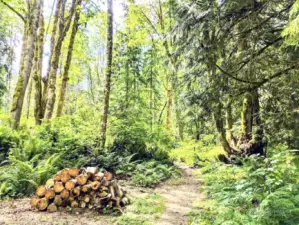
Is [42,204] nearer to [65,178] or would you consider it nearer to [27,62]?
[65,178]

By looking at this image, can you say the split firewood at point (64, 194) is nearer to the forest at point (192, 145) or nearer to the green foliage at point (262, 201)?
the forest at point (192, 145)

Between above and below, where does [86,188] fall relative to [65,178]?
below

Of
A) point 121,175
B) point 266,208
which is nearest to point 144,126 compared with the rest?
point 121,175

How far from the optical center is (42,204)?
4.70 metres

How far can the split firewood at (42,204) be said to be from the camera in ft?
15.3

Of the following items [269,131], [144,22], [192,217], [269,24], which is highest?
[144,22]

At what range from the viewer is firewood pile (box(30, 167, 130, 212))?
4.82 metres

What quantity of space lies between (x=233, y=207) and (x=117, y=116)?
8130 millimetres

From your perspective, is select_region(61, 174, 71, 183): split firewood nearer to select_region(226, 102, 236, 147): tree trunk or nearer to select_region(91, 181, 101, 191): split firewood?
select_region(91, 181, 101, 191): split firewood

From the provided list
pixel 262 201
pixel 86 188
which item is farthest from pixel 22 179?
pixel 262 201

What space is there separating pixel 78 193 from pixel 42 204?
66 cm

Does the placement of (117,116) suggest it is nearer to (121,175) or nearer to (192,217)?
(121,175)

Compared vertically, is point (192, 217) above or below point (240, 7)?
below

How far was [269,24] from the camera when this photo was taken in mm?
5754
